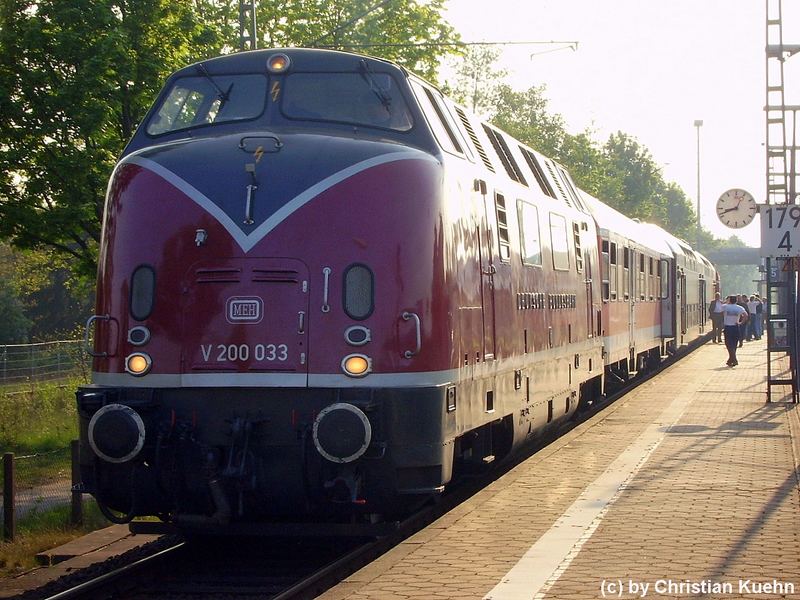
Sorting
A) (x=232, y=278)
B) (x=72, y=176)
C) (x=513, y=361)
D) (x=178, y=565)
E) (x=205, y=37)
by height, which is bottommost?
(x=178, y=565)

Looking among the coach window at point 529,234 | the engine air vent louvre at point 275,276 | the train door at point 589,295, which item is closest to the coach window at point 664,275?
the train door at point 589,295

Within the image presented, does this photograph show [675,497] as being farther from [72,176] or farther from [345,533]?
[72,176]

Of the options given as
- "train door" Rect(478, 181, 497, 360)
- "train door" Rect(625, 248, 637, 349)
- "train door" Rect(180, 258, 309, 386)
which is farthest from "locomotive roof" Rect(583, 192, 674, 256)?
"train door" Rect(180, 258, 309, 386)

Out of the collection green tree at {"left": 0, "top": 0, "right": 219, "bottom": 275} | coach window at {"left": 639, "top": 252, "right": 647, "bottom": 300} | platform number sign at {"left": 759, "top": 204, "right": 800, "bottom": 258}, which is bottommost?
coach window at {"left": 639, "top": 252, "right": 647, "bottom": 300}

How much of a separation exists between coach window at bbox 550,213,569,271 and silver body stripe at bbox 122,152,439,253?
5.41 m

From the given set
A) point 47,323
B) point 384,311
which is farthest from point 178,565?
point 47,323

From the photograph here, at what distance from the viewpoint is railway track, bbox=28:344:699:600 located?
8.65 m

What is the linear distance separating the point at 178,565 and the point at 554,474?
440 centimetres

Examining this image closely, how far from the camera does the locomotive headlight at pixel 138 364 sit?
8.91m

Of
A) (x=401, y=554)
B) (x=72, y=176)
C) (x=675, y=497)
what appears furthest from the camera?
(x=72, y=176)

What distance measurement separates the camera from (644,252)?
28.2 m

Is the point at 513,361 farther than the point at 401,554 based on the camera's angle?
Yes

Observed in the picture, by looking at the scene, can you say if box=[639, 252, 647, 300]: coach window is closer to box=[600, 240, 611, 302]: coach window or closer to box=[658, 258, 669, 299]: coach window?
box=[658, 258, 669, 299]: coach window

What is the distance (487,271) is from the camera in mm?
10781
